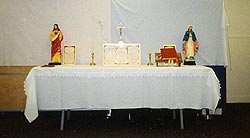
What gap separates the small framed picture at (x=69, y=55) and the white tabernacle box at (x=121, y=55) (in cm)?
60

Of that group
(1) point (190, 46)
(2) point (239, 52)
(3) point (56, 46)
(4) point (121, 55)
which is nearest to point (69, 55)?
(3) point (56, 46)

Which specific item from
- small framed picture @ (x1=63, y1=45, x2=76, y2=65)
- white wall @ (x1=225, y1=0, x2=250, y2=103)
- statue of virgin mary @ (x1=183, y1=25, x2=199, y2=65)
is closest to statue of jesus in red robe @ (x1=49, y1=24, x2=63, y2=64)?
small framed picture @ (x1=63, y1=45, x2=76, y2=65)

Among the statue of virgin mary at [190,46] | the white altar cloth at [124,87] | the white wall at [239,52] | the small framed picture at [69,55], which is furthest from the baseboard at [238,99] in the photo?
the small framed picture at [69,55]

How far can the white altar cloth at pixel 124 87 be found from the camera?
3.42 metres

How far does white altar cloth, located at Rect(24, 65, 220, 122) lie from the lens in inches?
134

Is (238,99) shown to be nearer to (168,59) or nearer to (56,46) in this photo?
(168,59)

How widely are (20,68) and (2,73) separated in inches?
12.5

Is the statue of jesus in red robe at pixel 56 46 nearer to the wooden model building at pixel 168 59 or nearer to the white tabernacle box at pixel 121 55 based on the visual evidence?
the white tabernacle box at pixel 121 55

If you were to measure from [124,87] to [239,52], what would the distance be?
3325 mm

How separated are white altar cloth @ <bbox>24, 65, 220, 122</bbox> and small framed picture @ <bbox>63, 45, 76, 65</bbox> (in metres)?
0.81

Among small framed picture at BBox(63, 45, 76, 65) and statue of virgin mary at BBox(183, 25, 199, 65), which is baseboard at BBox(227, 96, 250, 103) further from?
small framed picture at BBox(63, 45, 76, 65)

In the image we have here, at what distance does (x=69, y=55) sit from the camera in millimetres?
4238

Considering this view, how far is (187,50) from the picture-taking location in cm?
409

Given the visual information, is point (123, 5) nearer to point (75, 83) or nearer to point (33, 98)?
point (75, 83)
